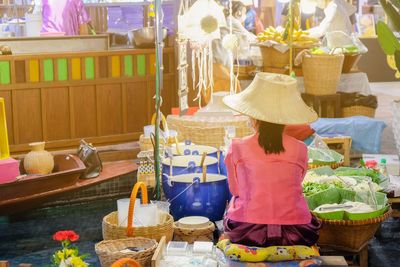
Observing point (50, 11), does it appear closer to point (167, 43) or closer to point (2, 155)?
point (167, 43)

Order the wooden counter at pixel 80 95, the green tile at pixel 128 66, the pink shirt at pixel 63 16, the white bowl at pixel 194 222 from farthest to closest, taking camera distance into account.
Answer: the pink shirt at pixel 63 16
the green tile at pixel 128 66
the wooden counter at pixel 80 95
the white bowl at pixel 194 222

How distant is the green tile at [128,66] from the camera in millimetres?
8500

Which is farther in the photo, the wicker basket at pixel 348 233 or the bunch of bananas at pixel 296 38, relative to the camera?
the bunch of bananas at pixel 296 38

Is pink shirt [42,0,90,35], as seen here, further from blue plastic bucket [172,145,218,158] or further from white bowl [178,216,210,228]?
white bowl [178,216,210,228]

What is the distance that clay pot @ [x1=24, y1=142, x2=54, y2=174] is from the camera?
6.01m

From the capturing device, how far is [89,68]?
828cm

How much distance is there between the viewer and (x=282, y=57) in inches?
336

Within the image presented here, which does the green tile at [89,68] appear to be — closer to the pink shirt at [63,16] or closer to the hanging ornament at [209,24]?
the pink shirt at [63,16]

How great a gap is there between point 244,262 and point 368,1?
14.0 meters

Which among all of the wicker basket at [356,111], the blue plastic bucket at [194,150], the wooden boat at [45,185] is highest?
the blue plastic bucket at [194,150]

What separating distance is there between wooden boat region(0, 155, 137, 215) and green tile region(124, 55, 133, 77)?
2.26m

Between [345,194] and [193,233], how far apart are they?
47.0 inches

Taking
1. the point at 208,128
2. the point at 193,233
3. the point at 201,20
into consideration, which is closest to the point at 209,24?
the point at 201,20

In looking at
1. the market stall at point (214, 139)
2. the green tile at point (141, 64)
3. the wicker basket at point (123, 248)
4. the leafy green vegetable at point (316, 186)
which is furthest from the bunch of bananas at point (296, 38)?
the wicker basket at point (123, 248)
